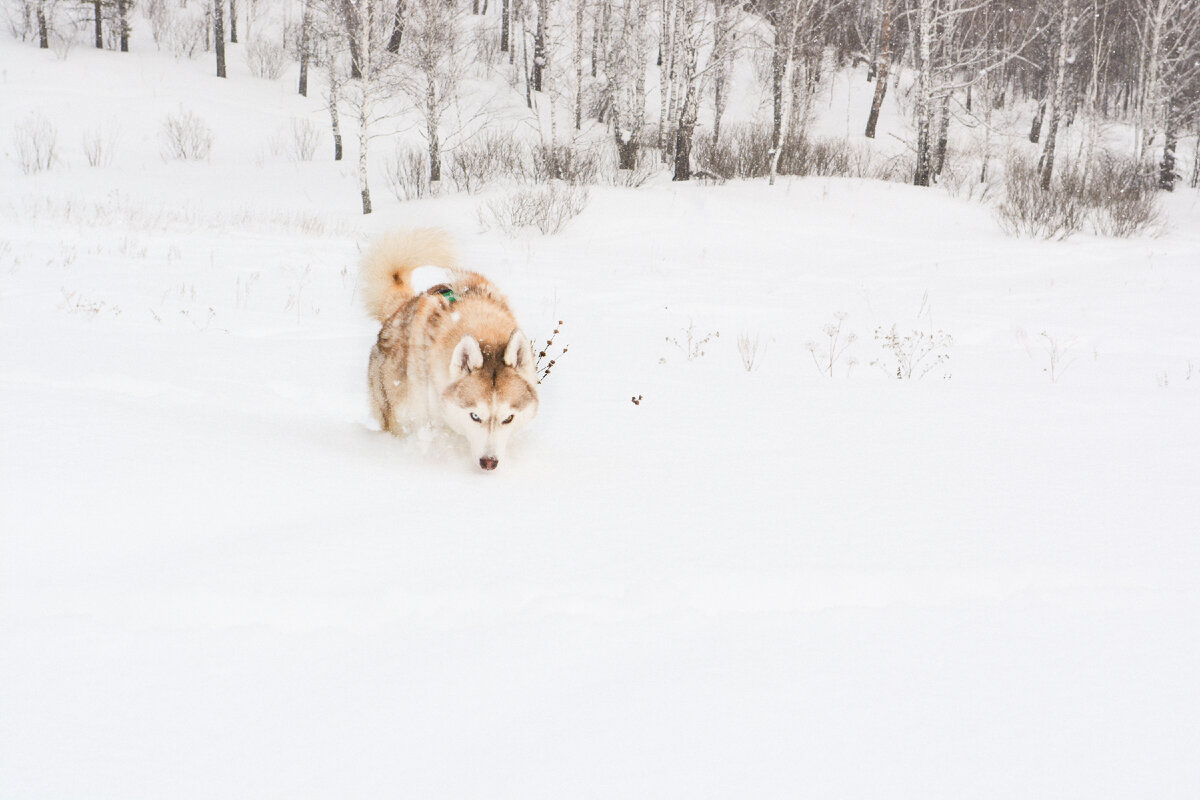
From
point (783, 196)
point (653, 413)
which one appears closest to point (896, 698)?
point (653, 413)

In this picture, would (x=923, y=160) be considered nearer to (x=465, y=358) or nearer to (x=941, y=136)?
(x=941, y=136)

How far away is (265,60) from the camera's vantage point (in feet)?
102

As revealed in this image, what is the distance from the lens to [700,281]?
10.6 m

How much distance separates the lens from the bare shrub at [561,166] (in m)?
18.2

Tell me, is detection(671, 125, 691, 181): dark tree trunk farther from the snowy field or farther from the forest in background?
the snowy field

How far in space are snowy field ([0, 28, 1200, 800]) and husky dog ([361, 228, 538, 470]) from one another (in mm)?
209

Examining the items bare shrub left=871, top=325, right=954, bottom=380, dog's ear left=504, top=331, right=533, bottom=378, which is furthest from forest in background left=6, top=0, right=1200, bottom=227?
dog's ear left=504, top=331, right=533, bottom=378

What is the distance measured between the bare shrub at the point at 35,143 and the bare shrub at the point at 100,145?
0.75 meters

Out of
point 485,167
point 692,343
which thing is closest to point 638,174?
point 485,167

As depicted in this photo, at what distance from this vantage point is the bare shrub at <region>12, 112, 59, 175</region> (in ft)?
65.6

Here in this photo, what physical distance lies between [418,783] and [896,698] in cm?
96

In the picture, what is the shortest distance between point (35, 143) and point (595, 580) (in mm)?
23946

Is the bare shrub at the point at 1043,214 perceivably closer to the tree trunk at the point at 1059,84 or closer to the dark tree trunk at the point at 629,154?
the tree trunk at the point at 1059,84

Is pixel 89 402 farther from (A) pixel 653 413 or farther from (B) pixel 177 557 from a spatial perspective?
(A) pixel 653 413
